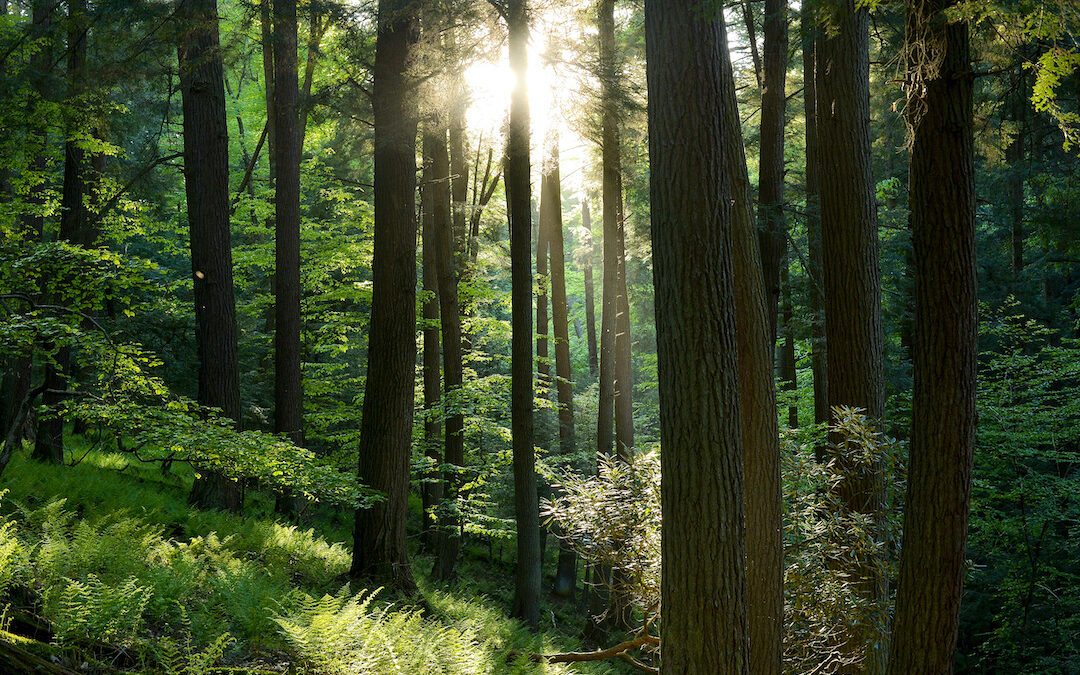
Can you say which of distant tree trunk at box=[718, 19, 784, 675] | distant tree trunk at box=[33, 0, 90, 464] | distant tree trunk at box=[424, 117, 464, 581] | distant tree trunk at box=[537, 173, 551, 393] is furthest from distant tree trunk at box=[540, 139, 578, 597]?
distant tree trunk at box=[718, 19, 784, 675]

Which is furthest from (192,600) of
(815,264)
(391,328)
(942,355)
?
(815,264)

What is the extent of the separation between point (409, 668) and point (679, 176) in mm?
3997

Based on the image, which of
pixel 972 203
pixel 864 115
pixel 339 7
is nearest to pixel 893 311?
pixel 864 115

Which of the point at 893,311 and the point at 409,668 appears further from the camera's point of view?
the point at 893,311

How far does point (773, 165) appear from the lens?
1034 centimetres

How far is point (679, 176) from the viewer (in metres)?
4.37

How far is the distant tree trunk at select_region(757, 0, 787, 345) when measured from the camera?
9641 millimetres

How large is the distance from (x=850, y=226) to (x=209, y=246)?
7704mm

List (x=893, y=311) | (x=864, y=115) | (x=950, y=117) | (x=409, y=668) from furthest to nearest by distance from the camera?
(x=893, y=311) → (x=864, y=115) → (x=409, y=668) → (x=950, y=117)

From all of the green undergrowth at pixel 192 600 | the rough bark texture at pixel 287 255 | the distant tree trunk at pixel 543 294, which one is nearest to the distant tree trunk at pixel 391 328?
the green undergrowth at pixel 192 600

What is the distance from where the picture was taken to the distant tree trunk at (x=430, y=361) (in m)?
12.0

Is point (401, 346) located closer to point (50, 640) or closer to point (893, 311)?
point (50, 640)

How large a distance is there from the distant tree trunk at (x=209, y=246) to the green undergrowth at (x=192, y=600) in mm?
1411

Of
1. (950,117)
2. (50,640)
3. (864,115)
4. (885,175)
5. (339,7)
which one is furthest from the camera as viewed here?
(885,175)
